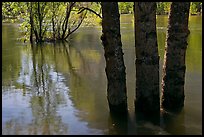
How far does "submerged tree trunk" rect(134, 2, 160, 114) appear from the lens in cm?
917

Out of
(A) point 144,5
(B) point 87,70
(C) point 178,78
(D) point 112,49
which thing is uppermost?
(A) point 144,5

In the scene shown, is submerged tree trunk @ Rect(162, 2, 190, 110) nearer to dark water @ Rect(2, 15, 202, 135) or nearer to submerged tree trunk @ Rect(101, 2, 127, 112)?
dark water @ Rect(2, 15, 202, 135)

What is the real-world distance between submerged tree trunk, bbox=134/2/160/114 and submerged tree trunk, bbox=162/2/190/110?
0.63 meters

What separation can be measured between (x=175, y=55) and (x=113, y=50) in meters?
1.66

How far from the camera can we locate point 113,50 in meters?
9.30

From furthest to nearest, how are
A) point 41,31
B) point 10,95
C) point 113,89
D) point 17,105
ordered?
point 41,31 → point 10,95 → point 17,105 → point 113,89

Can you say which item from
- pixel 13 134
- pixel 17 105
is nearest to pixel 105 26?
pixel 13 134

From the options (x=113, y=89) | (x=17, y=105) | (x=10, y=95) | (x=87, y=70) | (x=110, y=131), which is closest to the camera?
(x=110, y=131)

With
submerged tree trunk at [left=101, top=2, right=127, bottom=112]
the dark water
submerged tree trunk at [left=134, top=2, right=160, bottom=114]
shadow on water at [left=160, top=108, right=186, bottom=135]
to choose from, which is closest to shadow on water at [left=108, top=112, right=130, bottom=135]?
the dark water

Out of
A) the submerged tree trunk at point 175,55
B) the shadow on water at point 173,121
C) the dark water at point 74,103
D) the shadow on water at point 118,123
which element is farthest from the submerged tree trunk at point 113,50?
the submerged tree trunk at point 175,55

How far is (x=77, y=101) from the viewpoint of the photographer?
468 inches

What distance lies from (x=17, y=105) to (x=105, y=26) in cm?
409

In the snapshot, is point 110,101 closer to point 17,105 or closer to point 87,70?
point 17,105

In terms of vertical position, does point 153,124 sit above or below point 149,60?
below
